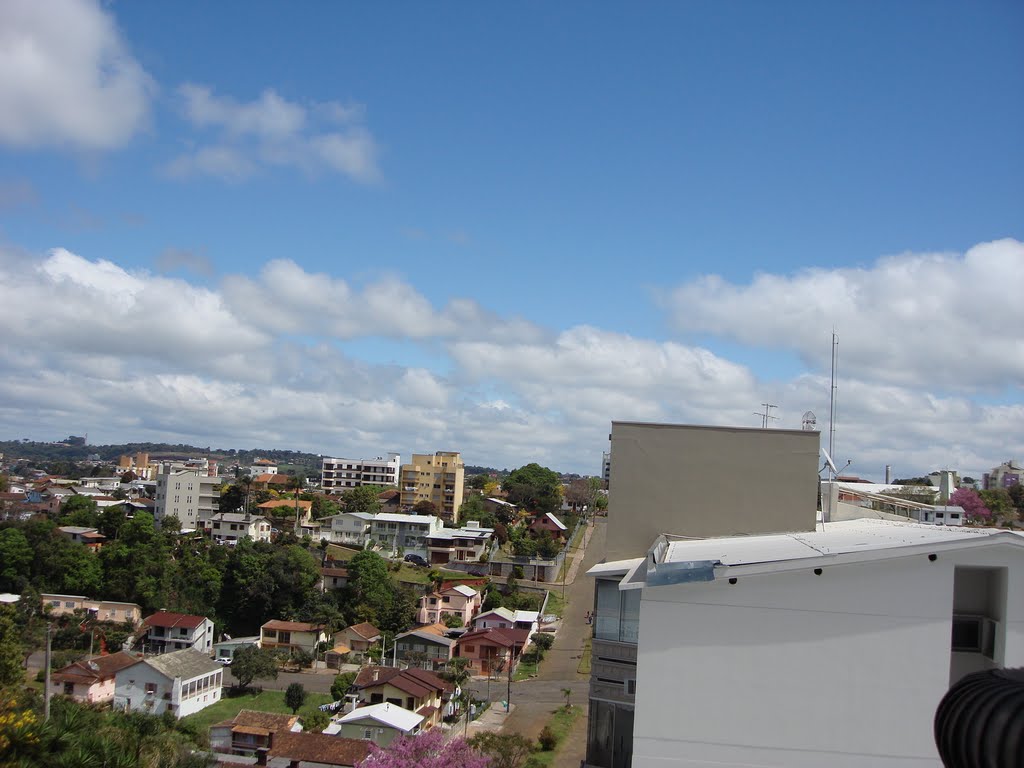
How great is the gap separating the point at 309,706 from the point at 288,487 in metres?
39.7

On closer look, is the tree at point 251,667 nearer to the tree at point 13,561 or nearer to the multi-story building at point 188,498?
the tree at point 13,561

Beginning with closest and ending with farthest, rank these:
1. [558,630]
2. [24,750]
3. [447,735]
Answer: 1. [24,750]
2. [447,735]
3. [558,630]

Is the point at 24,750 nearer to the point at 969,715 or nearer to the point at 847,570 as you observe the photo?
the point at 847,570

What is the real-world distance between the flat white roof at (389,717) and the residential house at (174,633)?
15.5m

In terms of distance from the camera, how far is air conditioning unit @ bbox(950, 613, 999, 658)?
616 centimetres

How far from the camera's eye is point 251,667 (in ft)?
99.7

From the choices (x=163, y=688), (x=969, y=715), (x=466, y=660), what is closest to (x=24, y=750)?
(x=969, y=715)

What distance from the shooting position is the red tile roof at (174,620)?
3631cm

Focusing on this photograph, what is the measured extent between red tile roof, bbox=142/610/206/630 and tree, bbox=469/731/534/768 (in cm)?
2096

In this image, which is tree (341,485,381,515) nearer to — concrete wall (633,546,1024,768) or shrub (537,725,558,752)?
shrub (537,725,558,752)

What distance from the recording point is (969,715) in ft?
6.03

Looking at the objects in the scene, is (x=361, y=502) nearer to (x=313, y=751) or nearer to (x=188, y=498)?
(x=188, y=498)

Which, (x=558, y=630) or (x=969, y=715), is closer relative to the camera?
(x=969, y=715)

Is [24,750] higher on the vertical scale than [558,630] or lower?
higher
